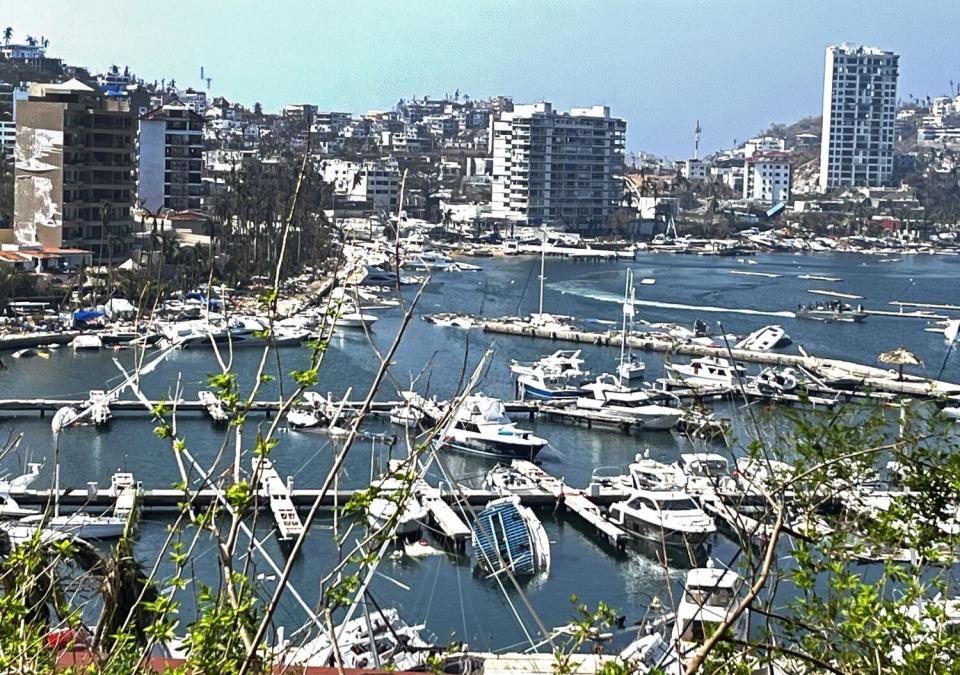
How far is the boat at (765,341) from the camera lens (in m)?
14.0

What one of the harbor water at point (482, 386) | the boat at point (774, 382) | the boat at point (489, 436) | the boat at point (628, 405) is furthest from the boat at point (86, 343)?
the boat at point (774, 382)

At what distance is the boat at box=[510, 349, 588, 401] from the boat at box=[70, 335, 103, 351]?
350 centimetres

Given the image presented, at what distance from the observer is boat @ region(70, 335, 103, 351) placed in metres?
12.5

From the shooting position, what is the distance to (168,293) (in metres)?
15.2

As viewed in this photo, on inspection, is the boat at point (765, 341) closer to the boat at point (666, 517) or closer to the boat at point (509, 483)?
the boat at point (509, 483)

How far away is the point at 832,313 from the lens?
17469 mm

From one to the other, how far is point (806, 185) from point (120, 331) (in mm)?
35928

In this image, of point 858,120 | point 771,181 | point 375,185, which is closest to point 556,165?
point 375,185

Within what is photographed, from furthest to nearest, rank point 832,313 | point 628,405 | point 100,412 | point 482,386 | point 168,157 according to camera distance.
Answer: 1. point 168,157
2. point 832,313
3. point 482,386
4. point 628,405
5. point 100,412

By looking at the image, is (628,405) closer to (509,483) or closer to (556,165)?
(509,483)

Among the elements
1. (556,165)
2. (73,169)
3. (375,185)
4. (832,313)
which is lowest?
(832,313)

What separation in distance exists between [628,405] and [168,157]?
1109cm

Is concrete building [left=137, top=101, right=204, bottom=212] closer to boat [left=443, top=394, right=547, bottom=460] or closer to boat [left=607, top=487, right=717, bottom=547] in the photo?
boat [left=443, top=394, right=547, bottom=460]

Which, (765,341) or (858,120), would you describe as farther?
(858,120)
